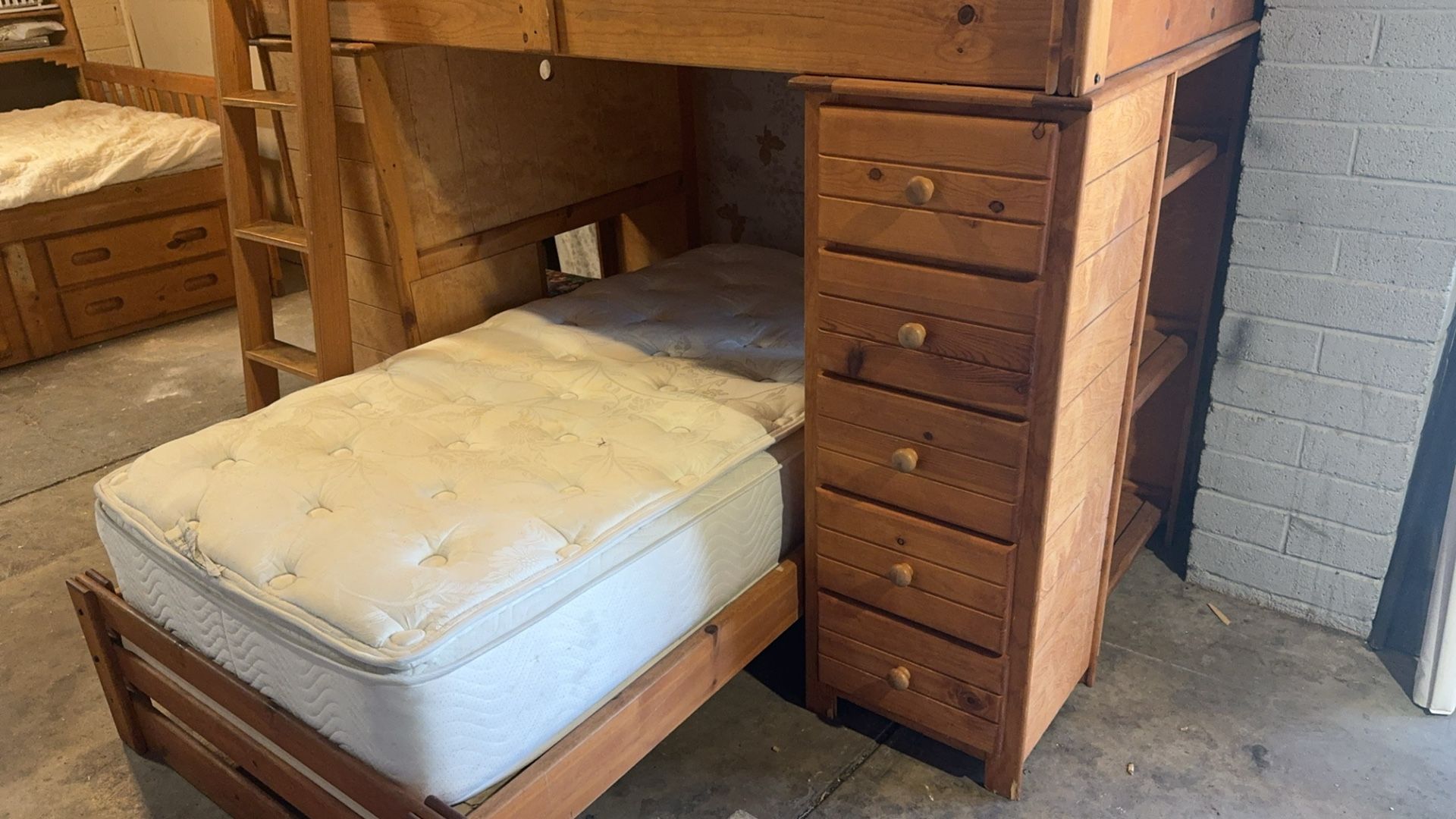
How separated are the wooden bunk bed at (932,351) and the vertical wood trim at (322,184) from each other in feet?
0.06

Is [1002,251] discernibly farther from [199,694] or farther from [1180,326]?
[199,694]

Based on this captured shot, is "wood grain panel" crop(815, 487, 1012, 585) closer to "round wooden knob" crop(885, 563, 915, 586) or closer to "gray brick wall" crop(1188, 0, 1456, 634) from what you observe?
"round wooden knob" crop(885, 563, 915, 586)

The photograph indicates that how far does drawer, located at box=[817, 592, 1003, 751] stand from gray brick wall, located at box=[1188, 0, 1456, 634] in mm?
798

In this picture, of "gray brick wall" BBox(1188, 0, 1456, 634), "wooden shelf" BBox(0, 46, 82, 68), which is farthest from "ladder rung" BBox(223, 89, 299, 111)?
"wooden shelf" BBox(0, 46, 82, 68)

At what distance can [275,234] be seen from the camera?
2230 millimetres

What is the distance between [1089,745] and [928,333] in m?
0.82

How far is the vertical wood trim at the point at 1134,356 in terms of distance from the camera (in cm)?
149

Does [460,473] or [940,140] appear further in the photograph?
[460,473]

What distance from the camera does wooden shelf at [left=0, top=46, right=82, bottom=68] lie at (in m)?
4.32

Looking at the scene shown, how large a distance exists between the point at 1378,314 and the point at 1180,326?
0.38 m

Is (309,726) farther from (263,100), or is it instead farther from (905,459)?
(263,100)

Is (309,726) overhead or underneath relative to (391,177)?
underneath

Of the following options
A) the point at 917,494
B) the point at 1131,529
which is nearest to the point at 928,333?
the point at 917,494

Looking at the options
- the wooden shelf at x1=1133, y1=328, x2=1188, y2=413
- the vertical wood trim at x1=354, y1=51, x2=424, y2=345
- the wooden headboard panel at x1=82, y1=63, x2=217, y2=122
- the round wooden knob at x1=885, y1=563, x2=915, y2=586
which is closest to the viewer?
the round wooden knob at x1=885, y1=563, x2=915, y2=586
